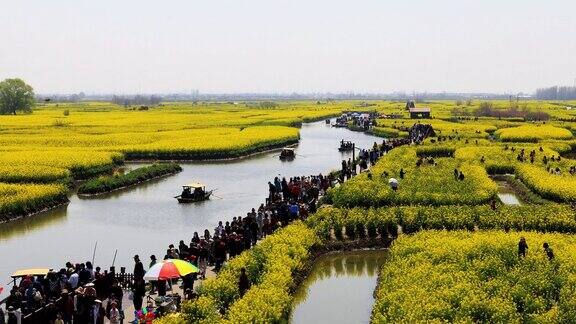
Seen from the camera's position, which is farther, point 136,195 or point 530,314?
point 136,195

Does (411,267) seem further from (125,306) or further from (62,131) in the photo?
(62,131)

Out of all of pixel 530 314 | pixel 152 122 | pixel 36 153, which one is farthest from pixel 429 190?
pixel 152 122

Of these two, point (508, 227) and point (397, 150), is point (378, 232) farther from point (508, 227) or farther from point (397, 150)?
point (397, 150)

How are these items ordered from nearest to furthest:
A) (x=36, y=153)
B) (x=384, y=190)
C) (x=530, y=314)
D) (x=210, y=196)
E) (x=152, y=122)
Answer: (x=530, y=314) → (x=384, y=190) → (x=210, y=196) → (x=36, y=153) → (x=152, y=122)

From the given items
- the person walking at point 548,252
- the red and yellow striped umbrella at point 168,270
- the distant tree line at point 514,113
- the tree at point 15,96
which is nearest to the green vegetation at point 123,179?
the red and yellow striped umbrella at point 168,270

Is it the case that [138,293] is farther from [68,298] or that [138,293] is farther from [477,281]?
[477,281]

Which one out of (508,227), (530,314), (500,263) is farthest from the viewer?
(508,227)

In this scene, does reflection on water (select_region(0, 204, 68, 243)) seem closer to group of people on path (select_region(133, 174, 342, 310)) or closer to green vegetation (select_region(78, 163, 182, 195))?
green vegetation (select_region(78, 163, 182, 195))
